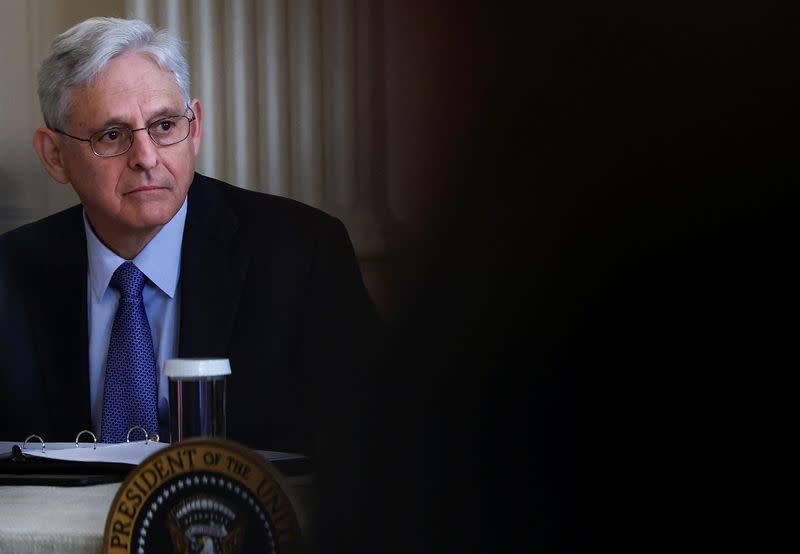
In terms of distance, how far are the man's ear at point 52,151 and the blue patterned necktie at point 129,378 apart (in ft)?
1.17

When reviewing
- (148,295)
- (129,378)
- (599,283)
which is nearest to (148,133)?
(148,295)

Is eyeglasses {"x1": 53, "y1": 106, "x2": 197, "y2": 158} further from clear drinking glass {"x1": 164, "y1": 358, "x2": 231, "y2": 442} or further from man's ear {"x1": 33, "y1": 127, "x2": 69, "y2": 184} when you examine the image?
clear drinking glass {"x1": 164, "y1": 358, "x2": 231, "y2": 442}

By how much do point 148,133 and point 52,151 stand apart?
0.23m

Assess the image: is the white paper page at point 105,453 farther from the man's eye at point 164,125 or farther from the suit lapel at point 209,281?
the man's eye at point 164,125

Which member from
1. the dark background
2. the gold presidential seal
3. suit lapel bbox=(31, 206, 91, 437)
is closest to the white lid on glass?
the gold presidential seal

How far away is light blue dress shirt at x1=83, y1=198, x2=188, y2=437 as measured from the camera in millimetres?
1292

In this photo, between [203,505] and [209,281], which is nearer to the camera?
[203,505]

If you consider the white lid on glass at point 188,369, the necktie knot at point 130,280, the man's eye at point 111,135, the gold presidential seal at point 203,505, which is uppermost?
the man's eye at point 111,135

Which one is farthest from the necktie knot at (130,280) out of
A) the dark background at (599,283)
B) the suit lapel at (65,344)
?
the dark background at (599,283)

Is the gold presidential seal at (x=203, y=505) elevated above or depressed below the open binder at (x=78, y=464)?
above

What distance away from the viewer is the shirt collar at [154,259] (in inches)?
51.3

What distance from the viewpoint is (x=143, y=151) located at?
138 centimetres

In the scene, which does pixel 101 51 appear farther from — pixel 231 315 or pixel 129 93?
pixel 231 315

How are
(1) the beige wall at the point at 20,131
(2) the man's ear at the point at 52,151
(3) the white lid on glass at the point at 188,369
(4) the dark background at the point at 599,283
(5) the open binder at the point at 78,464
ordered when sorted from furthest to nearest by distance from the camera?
(1) the beige wall at the point at 20,131
(2) the man's ear at the point at 52,151
(5) the open binder at the point at 78,464
(3) the white lid on glass at the point at 188,369
(4) the dark background at the point at 599,283
